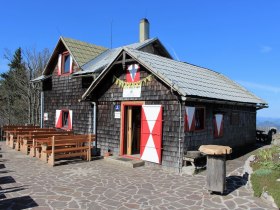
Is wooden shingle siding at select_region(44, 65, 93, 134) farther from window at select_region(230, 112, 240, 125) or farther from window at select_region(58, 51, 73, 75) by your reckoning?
window at select_region(230, 112, 240, 125)

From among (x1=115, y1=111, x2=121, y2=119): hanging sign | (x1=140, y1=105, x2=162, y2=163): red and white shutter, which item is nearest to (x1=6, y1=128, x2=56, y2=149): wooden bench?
(x1=115, y1=111, x2=121, y2=119): hanging sign

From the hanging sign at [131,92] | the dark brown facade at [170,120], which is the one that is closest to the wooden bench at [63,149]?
the dark brown facade at [170,120]

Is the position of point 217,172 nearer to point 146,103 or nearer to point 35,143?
point 146,103

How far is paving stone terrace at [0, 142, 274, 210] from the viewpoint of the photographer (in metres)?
6.89

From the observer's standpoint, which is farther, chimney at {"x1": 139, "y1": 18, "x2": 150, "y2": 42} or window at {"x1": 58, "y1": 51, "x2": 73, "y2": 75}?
chimney at {"x1": 139, "y1": 18, "x2": 150, "y2": 42}

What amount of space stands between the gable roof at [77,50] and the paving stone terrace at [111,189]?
Answer: 7.98 meters

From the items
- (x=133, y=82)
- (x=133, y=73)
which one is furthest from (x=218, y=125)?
(x=133, y=73)

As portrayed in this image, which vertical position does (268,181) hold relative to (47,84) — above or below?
below

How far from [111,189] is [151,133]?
356 cm

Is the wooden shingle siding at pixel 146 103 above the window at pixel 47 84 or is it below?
below

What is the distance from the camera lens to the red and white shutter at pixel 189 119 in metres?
10.4

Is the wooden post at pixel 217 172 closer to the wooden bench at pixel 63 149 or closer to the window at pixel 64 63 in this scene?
the wooden bench at pixel 63 149

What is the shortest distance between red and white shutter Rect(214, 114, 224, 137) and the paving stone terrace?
1.95 meters

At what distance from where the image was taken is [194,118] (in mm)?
10859
